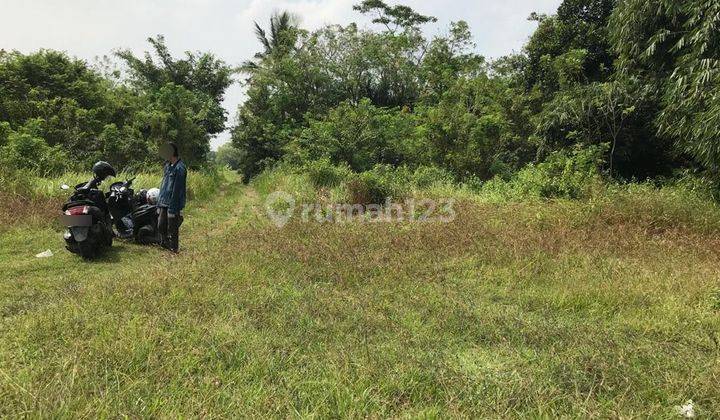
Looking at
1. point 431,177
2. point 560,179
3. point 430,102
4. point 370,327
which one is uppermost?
point 430,102

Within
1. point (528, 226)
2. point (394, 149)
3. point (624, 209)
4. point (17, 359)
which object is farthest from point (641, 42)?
point (17, 359)

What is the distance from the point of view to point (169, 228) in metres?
6.69

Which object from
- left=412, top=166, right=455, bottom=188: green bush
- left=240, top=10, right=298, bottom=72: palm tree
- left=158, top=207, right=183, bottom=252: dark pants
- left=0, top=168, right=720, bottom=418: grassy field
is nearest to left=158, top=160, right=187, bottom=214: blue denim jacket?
left=158, top=207, right=183, bottom=252: dark pants

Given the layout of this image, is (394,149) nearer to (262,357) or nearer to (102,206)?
(102,206)

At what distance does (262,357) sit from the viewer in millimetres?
3055

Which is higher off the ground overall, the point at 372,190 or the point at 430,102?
the point at 430,102

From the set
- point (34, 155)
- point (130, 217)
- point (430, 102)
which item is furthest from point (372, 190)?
point (430, 102)
